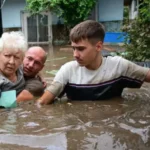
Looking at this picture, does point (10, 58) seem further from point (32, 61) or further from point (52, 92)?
point (52, 92)

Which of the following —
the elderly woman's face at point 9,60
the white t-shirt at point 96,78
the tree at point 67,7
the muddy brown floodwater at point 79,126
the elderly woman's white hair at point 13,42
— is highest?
the tree at point 67,7

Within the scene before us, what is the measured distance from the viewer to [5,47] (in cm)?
322

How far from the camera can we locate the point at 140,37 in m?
7.33

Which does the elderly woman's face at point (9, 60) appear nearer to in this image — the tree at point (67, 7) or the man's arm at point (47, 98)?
the man's arm at point (47, 98)

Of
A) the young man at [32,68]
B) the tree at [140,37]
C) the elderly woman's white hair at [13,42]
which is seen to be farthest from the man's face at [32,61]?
the tree at [140,37]

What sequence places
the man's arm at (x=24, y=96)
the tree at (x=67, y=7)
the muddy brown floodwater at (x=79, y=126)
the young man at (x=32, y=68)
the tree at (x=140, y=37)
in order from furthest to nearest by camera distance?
the tree at (x=67, y=7), the tree at (x=140, y=37), the young man at (x=32, y=68), the man's arm at (x=24, y=96), the muddy brown floodwater at (x=79, y=126)

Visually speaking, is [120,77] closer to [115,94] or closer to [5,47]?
[115,94]

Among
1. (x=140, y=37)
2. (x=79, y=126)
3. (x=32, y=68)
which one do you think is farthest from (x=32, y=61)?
(x=140, y=37)

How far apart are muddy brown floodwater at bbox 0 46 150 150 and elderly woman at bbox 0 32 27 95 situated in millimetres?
279

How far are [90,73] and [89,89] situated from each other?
0.18m

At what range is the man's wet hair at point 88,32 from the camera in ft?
10.3

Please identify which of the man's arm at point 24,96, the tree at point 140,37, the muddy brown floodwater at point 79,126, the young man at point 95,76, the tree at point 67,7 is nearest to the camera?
the muddy brown floodwater at point 79,126

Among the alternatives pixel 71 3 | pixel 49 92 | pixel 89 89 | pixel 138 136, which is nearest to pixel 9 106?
pixel 49 92

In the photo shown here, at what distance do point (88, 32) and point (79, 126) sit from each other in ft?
3.64
